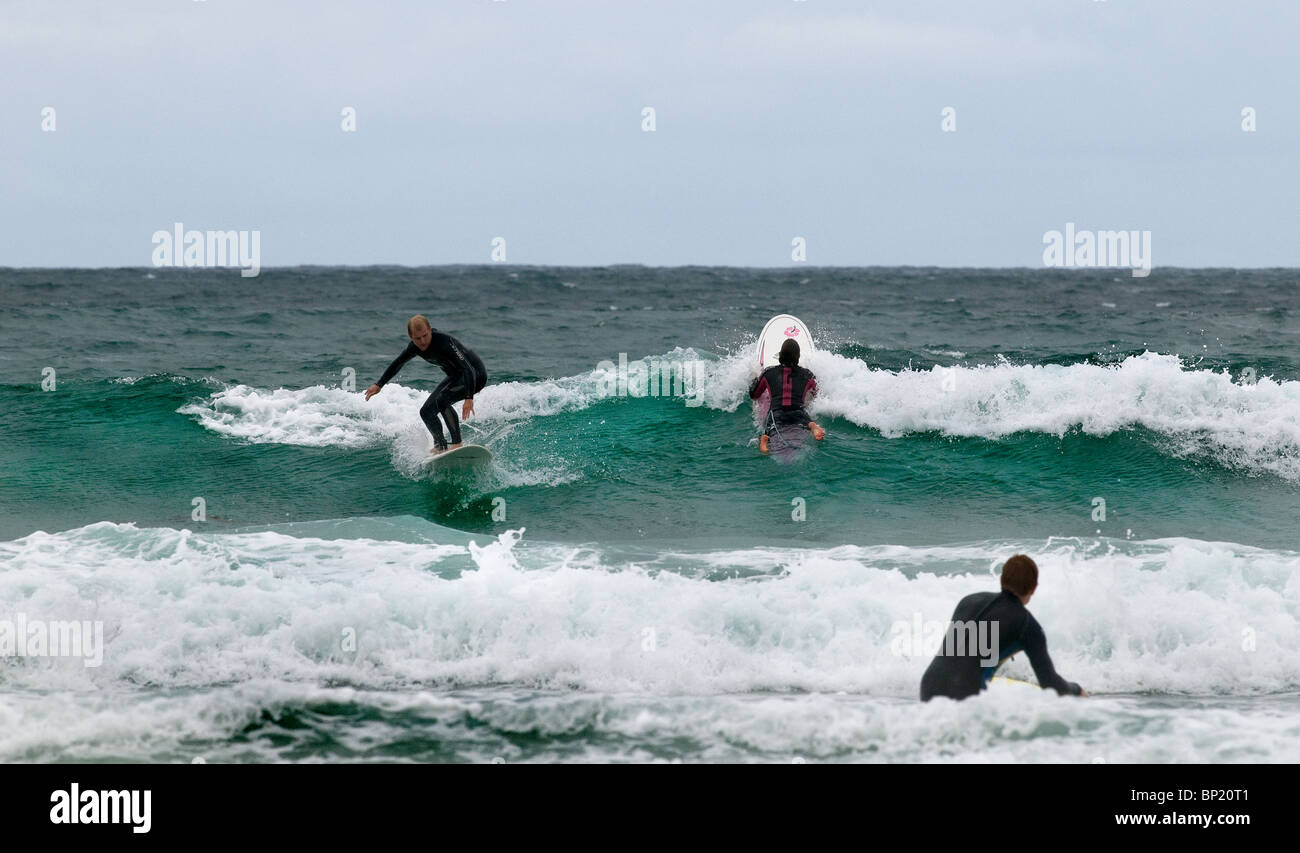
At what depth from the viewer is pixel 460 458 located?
12.3m

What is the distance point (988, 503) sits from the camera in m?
11.8

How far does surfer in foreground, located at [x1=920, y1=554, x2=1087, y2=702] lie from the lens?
585cm

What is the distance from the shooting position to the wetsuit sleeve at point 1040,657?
585 centimetres

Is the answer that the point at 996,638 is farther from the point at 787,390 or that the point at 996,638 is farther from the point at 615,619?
the point at 787,390

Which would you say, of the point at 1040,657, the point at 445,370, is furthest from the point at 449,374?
the point at 1040,657

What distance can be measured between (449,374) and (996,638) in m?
7.18

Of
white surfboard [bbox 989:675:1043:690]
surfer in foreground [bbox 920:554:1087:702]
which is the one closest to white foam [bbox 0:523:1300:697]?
white surfboard [bbox 989:675:1043:690]

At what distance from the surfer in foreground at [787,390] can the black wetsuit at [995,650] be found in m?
6.27
